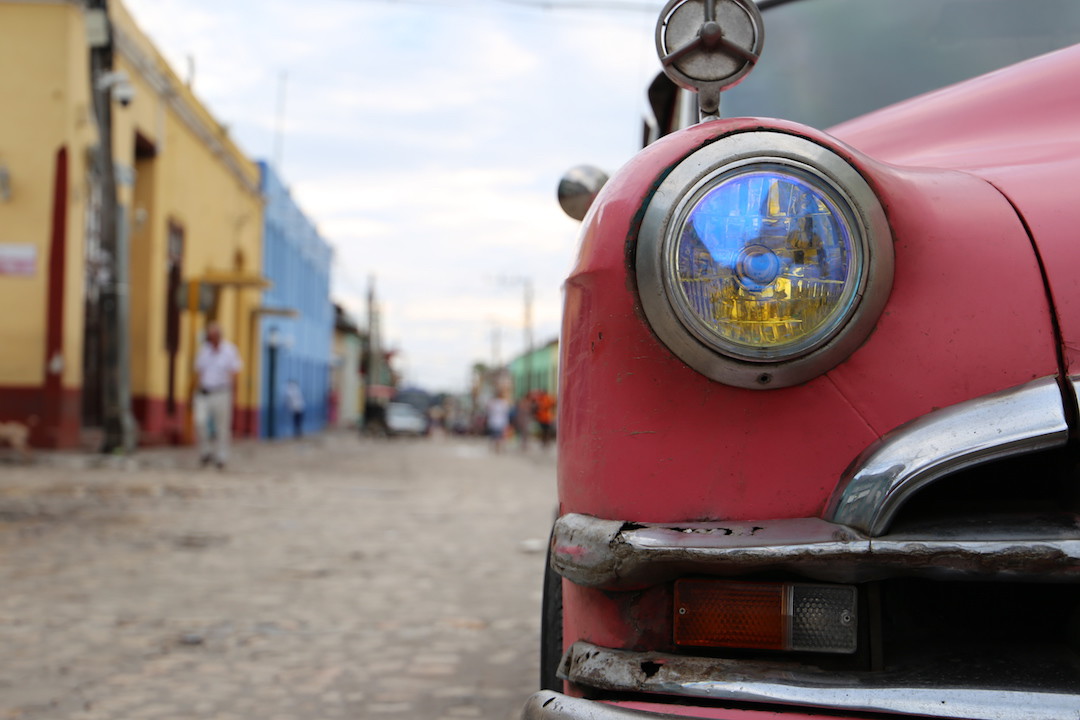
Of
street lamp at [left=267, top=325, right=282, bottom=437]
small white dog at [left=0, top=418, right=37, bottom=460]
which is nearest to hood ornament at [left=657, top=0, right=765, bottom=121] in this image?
small white dog at [left=0, top=418, right=37, bottom=460]

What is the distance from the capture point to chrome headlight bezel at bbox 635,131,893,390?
1.31 m

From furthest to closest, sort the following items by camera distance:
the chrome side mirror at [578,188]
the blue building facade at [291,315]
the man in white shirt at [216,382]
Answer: the blue building facade at [291,315] → the man in white shirt at [216,382] → the chrome side mirror at [578,188]

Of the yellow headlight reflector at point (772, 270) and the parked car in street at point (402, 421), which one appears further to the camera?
the parked car in street at point (402, 421)

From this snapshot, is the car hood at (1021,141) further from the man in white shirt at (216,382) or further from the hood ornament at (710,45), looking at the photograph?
the man in white shirt at (216,382)

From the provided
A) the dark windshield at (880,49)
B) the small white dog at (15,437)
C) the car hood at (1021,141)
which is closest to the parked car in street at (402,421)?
the small white dog at (15,437)

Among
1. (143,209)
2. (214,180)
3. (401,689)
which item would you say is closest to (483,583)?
(401,689)

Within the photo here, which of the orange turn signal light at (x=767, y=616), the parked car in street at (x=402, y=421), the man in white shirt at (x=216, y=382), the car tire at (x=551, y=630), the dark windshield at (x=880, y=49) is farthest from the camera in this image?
the parked car in street at (x=402, y=421)

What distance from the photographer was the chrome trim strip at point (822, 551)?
3.82 feet

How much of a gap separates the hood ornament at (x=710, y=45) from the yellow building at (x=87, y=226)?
11.2m

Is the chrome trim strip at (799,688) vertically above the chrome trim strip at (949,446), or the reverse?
the chrome trim strip at (949,446)

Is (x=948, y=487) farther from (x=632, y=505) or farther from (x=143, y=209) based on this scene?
(x=143, y=209)

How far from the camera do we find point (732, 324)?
1.33m

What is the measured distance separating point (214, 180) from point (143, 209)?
4.71 metres

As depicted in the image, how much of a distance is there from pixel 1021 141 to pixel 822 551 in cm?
92
